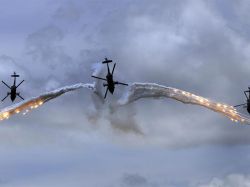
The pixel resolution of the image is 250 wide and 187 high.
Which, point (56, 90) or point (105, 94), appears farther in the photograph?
point (56, 90)

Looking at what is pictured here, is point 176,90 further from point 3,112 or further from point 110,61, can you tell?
point 3,112

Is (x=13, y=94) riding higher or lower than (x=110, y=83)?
higher

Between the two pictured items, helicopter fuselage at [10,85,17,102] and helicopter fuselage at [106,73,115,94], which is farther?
helicopter fuselage at [10,85,17,102]

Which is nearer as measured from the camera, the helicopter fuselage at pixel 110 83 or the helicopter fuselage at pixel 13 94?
the helicopter fuselage at pixel 110 83

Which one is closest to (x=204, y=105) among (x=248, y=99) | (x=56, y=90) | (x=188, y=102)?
(x=188, y=102)

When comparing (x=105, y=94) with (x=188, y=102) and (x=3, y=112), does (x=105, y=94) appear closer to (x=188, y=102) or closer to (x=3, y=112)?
(x=188, y=102)

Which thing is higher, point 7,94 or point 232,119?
point 7,94

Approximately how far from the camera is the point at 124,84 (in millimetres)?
158875

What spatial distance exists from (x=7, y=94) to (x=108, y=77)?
4732cm

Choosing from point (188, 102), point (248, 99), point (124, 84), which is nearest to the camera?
point (124, 84)

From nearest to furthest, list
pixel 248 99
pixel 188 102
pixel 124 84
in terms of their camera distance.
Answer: pixel 124 84 < pixel 188 102 < pixel 248 99

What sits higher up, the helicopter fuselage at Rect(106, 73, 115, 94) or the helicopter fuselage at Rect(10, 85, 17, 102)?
the helicopter fuselage at Rect(10, 85, 17, 102)

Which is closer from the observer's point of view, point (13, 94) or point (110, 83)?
point (110, 83)

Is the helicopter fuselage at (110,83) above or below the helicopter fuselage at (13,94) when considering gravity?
below
